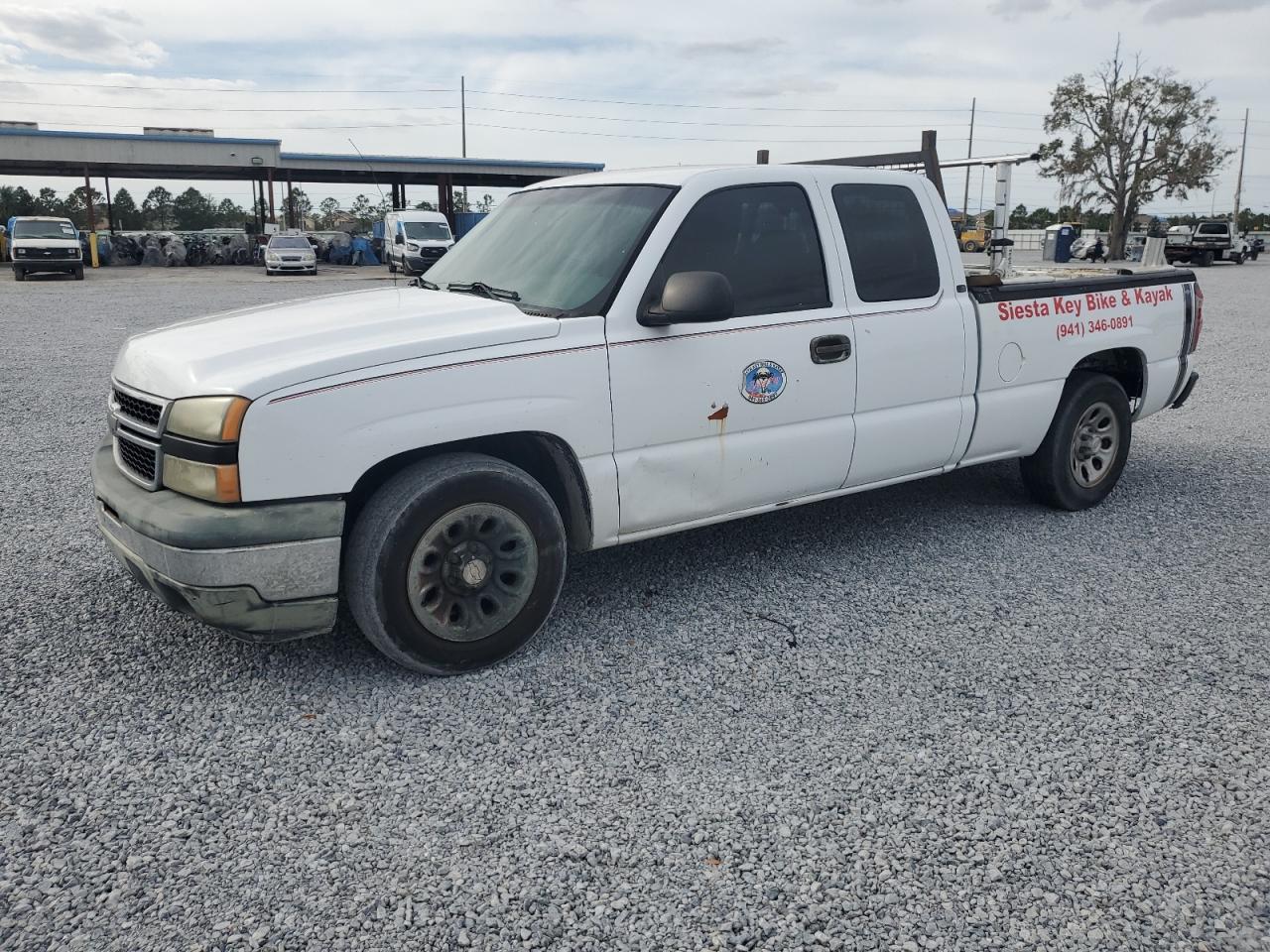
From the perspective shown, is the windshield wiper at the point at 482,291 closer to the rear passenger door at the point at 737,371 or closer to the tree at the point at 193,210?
the rear passenger door at the point at 737,371

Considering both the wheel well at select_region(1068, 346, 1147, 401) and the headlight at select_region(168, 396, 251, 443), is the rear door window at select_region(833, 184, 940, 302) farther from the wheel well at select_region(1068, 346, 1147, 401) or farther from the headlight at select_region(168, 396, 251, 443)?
the headlight at select_region(168, 396, 251, 443)

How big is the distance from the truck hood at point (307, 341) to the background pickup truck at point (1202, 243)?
4514cm

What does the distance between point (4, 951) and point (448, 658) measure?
1591mm

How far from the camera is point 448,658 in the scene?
365cm

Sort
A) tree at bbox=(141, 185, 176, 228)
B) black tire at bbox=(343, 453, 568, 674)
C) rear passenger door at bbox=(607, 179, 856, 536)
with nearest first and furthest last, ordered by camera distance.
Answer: black tire at bbox=(343, 453, 568, 674) → rear passenger door at bbox=(607, 179, 856, 536) → tree at bbox=(141, 185, 176, 228)

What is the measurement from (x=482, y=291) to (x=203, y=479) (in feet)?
4.85

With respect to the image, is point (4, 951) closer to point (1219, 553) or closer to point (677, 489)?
point (677, 489)

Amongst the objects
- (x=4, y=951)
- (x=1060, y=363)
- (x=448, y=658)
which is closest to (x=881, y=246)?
(x=1060, y=363)

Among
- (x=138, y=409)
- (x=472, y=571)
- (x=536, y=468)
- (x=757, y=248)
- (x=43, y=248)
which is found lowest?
(x=472, y=571)

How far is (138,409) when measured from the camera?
371cm

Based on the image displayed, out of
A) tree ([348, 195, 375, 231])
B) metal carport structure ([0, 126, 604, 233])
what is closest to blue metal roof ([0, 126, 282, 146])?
metal carport structure ([0, 126, 604, 233])

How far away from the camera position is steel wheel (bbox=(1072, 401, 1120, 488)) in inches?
222

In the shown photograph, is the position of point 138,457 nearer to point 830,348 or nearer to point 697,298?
point 697,298

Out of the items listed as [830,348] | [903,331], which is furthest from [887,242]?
[830,348]
